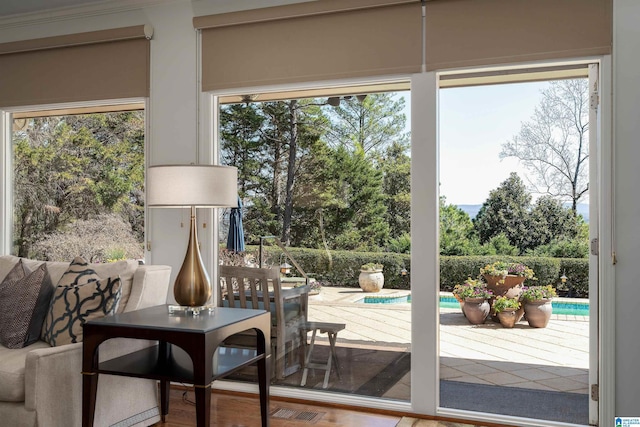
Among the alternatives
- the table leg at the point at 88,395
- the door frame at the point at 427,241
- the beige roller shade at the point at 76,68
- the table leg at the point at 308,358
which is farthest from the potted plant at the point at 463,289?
the beige roller shade at the point at 76,68

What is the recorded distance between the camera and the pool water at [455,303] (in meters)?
3.31

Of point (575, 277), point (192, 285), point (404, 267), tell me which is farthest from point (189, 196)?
point (575, 277)

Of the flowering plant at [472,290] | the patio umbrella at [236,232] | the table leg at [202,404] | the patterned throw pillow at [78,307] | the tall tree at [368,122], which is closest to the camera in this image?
the table leg at [202,404]

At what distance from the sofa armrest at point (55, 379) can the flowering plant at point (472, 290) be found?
6.59ft

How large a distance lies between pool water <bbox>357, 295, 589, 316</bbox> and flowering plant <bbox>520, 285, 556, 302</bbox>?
0.06m

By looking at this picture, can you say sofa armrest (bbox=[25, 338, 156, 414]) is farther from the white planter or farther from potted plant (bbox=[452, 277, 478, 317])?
potted plant (bbox=[452, 277, 478, 317])

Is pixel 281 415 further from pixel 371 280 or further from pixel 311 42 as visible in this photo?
pixel 311 42

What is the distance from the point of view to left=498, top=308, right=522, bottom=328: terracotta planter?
3.53 metres

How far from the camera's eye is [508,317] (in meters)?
3.54

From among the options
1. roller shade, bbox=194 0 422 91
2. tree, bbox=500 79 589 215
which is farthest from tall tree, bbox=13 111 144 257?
tree, bbox=500 79 589 215

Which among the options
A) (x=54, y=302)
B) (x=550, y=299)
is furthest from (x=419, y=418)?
(x=54, y=302)

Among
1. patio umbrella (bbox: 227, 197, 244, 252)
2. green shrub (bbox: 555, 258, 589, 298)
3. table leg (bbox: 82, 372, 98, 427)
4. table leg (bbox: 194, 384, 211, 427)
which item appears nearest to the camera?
table leg (bbox: 194, 384, 211, 427)

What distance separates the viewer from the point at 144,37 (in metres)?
4.12

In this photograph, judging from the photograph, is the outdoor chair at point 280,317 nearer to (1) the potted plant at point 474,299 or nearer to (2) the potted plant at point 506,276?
(1) the potted plant at point 474,299
